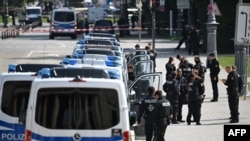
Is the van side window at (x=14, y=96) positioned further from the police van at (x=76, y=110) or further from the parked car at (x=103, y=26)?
the parked car at (x=103, y=26)

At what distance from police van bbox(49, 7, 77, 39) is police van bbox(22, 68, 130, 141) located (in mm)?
51431

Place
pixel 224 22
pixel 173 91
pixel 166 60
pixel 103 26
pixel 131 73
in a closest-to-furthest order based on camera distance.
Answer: pixel 173 91 → pixel 131 73 → pixel 166 60 → pixel 224 22 → pixel 103 26

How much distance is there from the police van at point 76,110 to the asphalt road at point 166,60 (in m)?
7.01

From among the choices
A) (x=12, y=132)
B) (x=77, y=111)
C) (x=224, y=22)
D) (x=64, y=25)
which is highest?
(x=77, y=111)

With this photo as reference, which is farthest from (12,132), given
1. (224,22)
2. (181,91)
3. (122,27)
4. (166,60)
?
(122,27)

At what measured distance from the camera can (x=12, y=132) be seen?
17.3 meters

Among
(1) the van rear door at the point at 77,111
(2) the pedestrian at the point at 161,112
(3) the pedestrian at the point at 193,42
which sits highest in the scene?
(1) the van rear door at the point at 77,111

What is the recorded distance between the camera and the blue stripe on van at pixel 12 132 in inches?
680

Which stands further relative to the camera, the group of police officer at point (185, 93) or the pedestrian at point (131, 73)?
the pedestrian at point (131, 73)

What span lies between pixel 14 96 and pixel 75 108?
292cm

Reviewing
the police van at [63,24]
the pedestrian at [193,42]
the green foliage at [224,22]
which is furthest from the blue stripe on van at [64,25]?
the pedestrian at [193,42]

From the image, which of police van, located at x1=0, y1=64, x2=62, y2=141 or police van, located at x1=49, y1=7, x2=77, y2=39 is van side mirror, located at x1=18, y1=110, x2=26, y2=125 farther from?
police van, located at x1=49, y1=7, x2=77, y2=39

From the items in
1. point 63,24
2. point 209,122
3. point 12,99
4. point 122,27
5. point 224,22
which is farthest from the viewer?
point 122,27

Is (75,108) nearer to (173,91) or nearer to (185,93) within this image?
(173,91)
